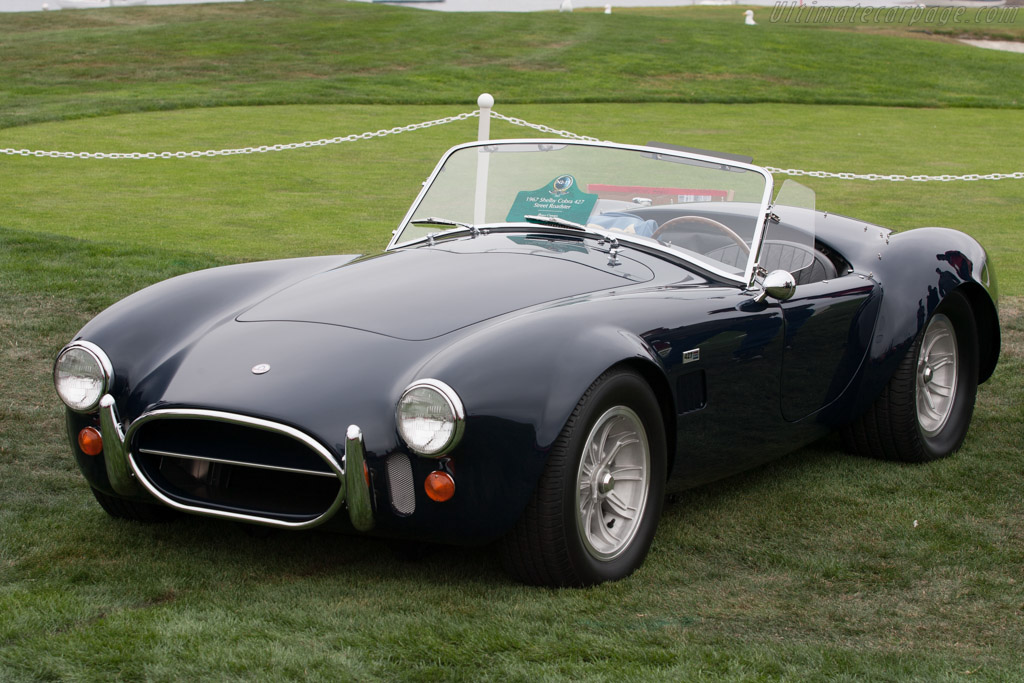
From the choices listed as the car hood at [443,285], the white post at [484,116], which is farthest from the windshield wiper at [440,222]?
the white post at [484,116]

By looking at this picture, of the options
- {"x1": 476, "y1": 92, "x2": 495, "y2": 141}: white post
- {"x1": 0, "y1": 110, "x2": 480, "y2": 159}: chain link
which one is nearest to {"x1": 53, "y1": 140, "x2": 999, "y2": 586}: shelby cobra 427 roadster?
{"x1": 476, "y1": 92, "x2": 495, "y2": 141}: white post

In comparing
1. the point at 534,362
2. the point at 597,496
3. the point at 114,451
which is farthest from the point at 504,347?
the point at 114,451

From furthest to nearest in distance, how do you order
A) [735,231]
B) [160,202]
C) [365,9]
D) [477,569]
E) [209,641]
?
[365,9], [160,202], [735,231], [477,569], [209,641]

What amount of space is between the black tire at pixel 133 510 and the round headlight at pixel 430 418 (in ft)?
3.75

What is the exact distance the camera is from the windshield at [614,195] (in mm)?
4488

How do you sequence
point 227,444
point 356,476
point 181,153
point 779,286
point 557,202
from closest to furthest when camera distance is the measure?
point 356,476 < point 227,444 < point 779,286 < point 557,202 < point 181,153

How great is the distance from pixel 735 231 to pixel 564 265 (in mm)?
787

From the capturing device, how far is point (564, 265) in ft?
13.5

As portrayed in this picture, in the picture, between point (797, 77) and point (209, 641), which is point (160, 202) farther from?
point (797, 77)

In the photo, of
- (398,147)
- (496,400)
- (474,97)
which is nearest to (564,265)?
(496,400)

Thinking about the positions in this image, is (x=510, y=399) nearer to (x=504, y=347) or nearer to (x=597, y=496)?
(x=504, y=347)

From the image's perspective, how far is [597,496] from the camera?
11.4 ft

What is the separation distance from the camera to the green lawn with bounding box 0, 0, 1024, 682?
2.89 m

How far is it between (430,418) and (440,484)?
0.18 m
